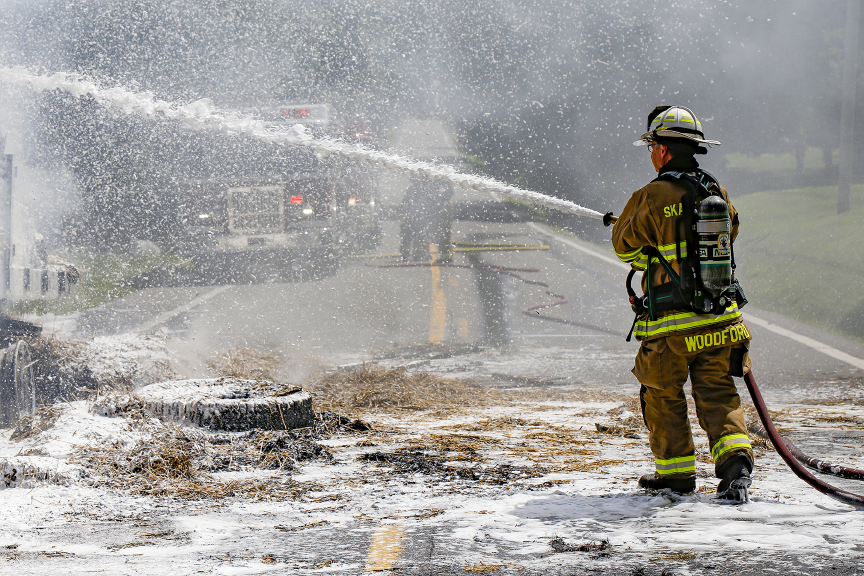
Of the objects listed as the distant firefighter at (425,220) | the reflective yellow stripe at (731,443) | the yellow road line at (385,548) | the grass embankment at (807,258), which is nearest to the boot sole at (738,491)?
the reflective yellow stripe at (731,443)

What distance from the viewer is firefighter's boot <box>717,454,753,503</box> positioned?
2.98 meters

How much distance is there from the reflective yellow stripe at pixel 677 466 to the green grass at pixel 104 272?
25.0ft

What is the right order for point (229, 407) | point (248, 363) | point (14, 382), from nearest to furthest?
point (229, 407)
point (14, 382)
point (248, 363)

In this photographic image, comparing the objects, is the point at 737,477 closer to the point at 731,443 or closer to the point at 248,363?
the point at 731,443

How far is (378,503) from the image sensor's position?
124 inches

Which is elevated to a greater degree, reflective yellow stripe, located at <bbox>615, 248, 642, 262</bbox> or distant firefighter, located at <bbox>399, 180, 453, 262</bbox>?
distant firefighter, located at <bbox>399, 180, 453, 262</bbox>

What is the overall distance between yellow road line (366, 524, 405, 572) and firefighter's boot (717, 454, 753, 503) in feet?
3.92

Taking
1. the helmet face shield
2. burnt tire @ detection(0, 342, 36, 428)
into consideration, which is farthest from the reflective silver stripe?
burnt tire @ detection(0, 342, 36, 428)

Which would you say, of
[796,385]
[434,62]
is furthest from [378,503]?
[434,62]

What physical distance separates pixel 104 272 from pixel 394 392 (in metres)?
9.14

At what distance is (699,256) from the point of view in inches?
121

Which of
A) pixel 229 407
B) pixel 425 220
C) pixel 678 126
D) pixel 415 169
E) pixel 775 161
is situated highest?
pixel 775 161

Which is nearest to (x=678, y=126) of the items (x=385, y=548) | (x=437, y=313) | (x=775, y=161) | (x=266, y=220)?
(x=385, y=548)

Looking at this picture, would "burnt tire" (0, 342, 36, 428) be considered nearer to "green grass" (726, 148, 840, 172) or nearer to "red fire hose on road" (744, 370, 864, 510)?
"red fire hose on road" (744, 370, 864, 510)
